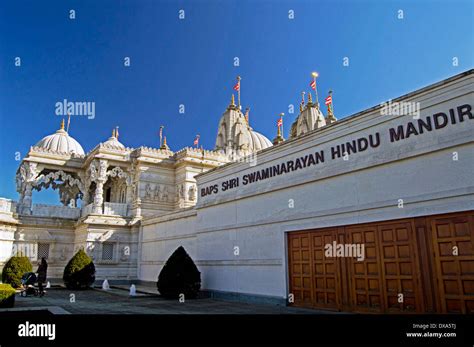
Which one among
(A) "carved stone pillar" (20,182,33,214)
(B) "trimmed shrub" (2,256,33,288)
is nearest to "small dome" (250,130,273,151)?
(A) "carved stone pillar" (20,182,33,214)

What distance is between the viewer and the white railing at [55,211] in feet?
90.6

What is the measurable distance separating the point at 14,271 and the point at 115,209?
8.00 metres

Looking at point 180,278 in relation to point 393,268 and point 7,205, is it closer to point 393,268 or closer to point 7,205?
point 393,268

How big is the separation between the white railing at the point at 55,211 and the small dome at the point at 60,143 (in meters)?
6.76

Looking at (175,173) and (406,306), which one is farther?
(175,173)

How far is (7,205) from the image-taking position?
26312 millimetres

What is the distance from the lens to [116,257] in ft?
84.2

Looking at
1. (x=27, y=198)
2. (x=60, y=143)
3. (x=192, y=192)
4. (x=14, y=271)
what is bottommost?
(x=14, y=271)

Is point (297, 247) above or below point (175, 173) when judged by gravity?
below

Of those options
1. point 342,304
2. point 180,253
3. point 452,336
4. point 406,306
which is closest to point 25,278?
point 180,253

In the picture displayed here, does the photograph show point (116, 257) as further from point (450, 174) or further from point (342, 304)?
point (450, 174)

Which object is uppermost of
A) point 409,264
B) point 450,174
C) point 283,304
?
point 450,174

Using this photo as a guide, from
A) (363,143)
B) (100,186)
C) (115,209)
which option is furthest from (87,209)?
(363,143)

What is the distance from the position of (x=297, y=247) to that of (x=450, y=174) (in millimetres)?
5507
